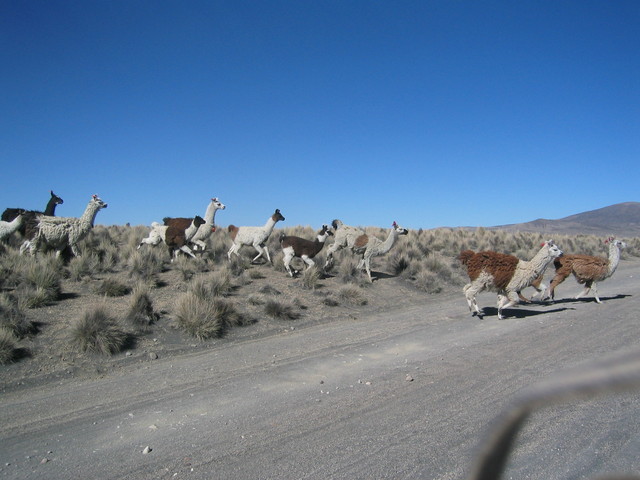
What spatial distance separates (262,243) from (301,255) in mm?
2163

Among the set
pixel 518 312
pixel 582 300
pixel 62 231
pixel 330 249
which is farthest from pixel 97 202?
pixel 582 300

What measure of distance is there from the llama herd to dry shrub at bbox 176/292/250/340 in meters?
5.19

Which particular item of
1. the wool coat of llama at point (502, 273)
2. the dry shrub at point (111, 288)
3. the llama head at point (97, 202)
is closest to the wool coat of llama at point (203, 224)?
the llama head at point (97, 202)

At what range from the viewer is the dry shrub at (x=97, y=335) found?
907 centimetres

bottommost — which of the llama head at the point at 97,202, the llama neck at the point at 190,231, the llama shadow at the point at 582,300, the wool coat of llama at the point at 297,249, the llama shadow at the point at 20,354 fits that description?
the llama shadow at the point at 582,300

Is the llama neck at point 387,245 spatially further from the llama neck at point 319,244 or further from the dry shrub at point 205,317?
the dry shrub at point 205,317

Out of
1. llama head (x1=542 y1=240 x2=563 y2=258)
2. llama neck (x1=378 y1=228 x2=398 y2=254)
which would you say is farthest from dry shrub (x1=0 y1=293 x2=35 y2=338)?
llama neck (x1=378 y1=228 x2=398 y2=254)

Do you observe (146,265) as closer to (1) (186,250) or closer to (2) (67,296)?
(1) (186,250)

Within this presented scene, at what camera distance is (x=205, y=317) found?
1078cm

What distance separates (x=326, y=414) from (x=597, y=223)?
15019 centimetres

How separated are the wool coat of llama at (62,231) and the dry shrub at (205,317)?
599cm

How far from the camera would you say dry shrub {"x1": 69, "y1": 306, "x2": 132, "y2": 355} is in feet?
29.8

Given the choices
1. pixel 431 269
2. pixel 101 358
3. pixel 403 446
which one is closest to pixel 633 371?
pixel 403 446

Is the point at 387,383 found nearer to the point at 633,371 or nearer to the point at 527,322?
the point at 527,322
